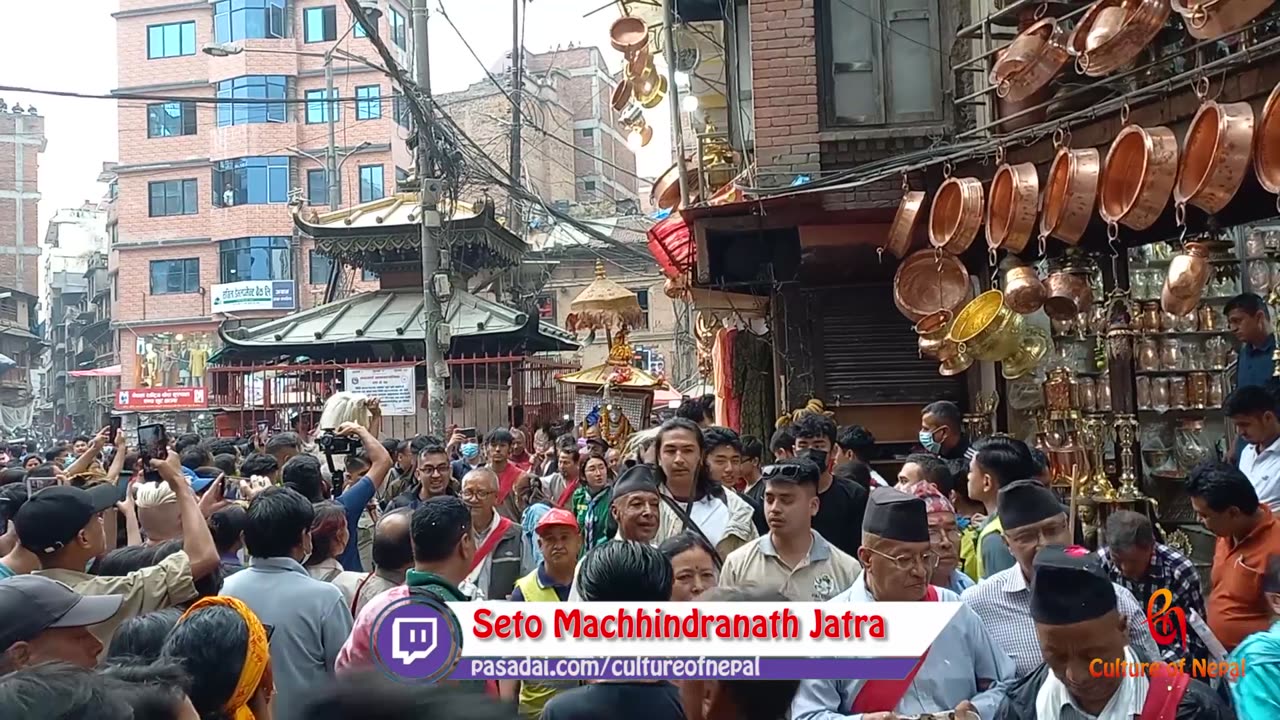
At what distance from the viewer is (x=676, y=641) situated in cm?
263

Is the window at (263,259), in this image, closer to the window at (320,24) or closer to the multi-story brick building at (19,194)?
the window at (320,24)

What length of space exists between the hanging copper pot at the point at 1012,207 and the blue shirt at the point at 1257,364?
1723mm

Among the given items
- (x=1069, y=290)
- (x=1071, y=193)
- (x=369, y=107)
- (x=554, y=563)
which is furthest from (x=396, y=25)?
(x=554, y=563)

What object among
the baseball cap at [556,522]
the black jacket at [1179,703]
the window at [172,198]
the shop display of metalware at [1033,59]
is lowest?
the black jacket at [1179,703]

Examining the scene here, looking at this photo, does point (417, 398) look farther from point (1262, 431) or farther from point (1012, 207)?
point (1262, 431)

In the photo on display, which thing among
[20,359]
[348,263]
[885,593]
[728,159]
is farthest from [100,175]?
[885,593]

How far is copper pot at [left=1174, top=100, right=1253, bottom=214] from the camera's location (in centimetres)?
569

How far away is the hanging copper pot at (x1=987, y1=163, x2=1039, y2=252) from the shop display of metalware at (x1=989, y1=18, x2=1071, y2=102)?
579 mm

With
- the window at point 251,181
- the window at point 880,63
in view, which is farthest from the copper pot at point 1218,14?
the window at point 251,181

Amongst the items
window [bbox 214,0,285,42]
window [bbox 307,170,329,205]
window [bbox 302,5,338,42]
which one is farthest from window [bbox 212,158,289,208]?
window [bbox 302,5,338,42]

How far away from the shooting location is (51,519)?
3879 millimetres

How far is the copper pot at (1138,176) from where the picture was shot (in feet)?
20.5

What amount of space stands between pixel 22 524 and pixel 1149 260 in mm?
8507

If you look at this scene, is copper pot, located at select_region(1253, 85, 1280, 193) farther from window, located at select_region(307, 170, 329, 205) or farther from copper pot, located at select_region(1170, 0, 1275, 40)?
window, located at select_region(307, 170, 329, 205)
